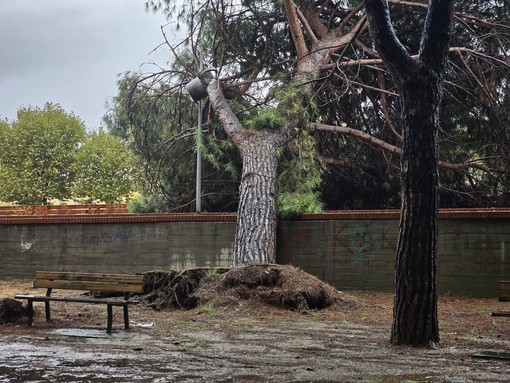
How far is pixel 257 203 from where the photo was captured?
1670 centimetres

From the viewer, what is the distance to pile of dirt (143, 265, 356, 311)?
12383 millimetres

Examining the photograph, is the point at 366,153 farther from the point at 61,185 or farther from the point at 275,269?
the point at 61,185

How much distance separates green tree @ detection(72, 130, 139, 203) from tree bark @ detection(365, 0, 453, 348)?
139 feet

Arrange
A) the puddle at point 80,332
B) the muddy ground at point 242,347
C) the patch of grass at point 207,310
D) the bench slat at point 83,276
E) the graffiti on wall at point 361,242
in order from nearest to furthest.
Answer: the muddy ground at point 242,347 → the puddle at point 80,332 → the bench slat at point 83,276 → the patch of grass at point 207,310 → the graffiti on wall at point 361,242

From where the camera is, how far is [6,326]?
9547 millimetres

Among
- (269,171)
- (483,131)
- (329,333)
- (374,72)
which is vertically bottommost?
(329,333)

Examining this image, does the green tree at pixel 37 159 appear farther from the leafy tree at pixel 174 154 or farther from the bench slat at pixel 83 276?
the bench slat at pixel 83 276

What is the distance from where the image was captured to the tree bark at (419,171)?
818 cm

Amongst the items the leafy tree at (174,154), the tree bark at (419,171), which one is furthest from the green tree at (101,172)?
the tree bark at (419,171)

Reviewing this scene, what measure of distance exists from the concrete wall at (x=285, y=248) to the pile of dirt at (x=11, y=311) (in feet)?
26.7

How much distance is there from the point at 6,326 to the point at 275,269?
5.12m

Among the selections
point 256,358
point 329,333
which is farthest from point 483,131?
point 256,358

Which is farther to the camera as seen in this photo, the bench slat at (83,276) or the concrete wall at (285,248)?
the concrete wall at (285,248)

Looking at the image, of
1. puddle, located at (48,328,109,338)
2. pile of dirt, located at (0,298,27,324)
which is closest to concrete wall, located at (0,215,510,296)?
pile of dirt, located at (0,298,27,324)
